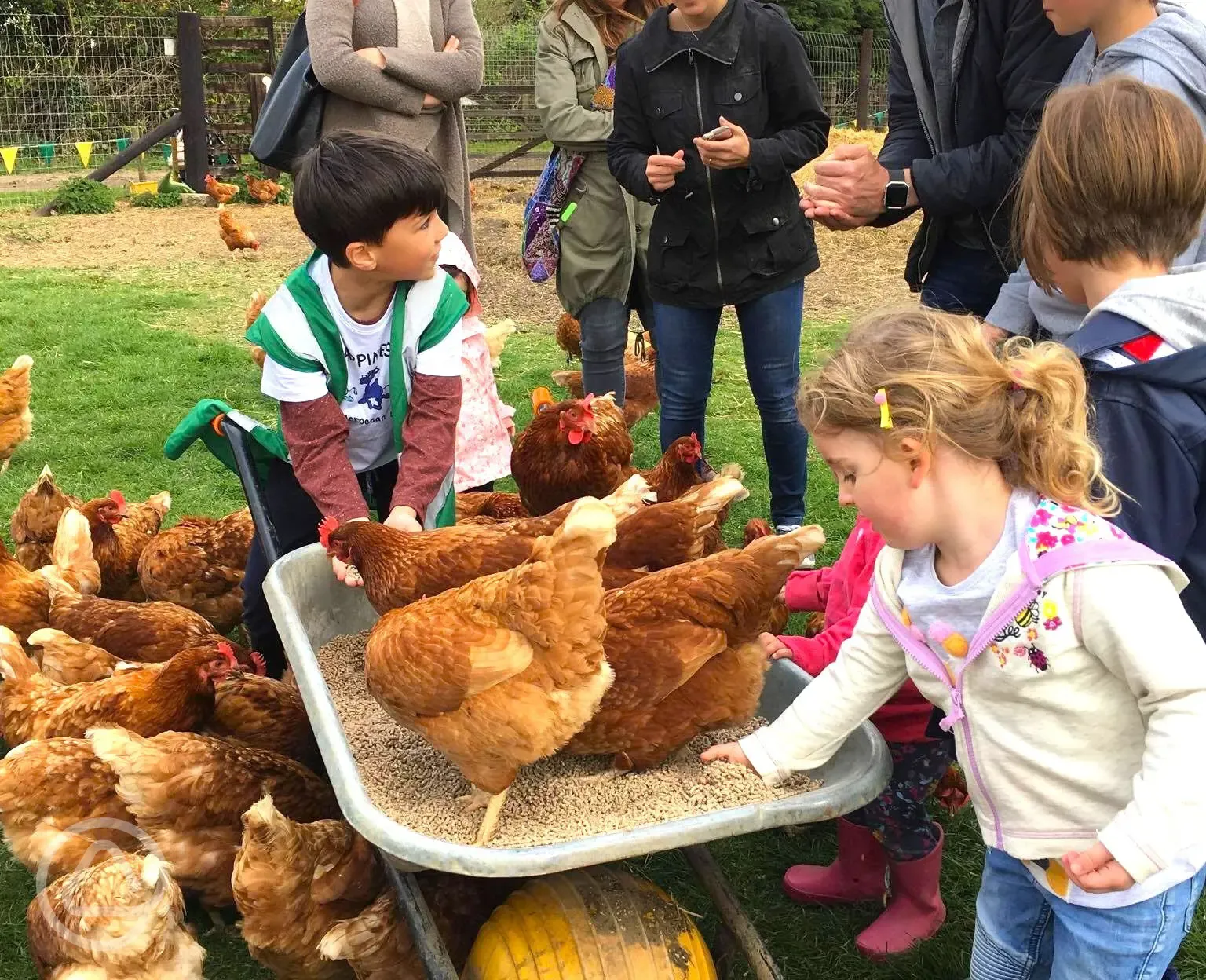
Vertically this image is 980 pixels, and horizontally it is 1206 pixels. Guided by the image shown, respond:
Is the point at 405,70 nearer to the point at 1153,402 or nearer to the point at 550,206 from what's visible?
the point at 550,206

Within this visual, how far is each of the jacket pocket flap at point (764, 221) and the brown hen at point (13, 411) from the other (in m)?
3.31

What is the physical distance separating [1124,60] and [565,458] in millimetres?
1819

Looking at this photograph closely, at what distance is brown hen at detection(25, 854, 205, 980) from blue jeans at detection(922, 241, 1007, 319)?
94.1 inches

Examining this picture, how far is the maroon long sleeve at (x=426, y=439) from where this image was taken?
2637mm

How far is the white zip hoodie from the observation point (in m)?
1.37

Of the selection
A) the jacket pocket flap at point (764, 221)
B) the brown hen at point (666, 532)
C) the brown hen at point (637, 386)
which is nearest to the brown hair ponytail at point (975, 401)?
the brown hen at point (666, 532)

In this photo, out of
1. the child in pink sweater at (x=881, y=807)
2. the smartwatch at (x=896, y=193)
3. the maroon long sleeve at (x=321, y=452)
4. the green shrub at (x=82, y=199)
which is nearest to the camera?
the child in pink sweater at (x=881, y=807)

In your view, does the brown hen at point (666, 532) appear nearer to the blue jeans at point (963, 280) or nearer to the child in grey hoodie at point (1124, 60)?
the child in grey hoodie at point (1124, 60)

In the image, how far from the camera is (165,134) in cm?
1418

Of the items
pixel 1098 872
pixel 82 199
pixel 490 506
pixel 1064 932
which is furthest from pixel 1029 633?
pixel 82 199

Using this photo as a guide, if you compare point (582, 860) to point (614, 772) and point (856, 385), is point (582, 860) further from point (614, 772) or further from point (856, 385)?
point (856, 385)

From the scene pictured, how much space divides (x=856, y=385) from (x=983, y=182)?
1.41 m

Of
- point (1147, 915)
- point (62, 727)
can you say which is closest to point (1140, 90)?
point (1147, 915)

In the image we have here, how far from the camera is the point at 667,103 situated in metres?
3.45
